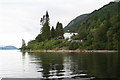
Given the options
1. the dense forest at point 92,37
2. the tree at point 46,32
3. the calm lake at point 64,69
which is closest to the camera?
the calm lake at point 64,69

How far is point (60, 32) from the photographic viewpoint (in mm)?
199625

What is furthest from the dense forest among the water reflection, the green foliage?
the water reflection

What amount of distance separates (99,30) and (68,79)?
133m

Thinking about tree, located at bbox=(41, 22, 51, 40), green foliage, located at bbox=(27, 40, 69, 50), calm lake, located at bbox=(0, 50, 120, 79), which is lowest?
calm lake, located at bbox=(0, 50, 120, 79)

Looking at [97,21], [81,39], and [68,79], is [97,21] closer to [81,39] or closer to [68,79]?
[81,39]

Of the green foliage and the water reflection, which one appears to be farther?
the green foliage

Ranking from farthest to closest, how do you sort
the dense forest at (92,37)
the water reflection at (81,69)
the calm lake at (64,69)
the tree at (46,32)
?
the tree at (46,32) < the dense forest at (92,37) < the calm lake at (64,69) < the water reflection at (81,69)

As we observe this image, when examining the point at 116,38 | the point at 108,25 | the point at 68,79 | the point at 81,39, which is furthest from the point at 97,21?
the point at 68,79

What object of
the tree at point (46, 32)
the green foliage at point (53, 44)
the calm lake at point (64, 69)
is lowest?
the calm lake at point (64, 69)

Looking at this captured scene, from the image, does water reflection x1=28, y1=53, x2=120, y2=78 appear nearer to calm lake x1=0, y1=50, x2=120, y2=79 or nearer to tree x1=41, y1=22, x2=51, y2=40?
calm lake x1=0, y1=50, x2=120, y2=79

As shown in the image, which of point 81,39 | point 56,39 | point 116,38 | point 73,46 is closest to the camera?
point 116,38

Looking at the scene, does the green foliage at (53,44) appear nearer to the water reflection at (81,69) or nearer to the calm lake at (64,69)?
the water reflection at (81,69)

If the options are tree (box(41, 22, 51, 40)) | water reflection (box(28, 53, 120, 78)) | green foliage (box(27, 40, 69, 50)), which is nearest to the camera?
water reflection (box(28, 53, 120, 78))

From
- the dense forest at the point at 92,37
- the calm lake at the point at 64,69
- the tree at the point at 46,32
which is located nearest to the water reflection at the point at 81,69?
the calm lake at the point at 64,69
